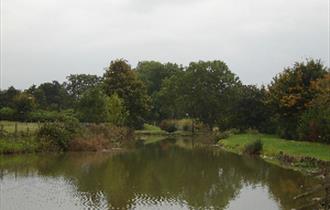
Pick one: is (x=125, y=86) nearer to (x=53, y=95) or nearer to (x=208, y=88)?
(x=208, y=88)

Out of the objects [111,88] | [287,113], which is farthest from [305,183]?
[111,88]

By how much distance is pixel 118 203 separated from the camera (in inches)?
967

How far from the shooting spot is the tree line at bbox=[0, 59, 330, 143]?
52.6 meters

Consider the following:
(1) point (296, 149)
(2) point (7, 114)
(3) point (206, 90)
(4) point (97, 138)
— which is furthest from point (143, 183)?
(3) point (206, 90)

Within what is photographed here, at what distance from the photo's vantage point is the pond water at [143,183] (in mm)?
25000

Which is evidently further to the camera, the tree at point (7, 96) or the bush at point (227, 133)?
the tree at point (7, 96)

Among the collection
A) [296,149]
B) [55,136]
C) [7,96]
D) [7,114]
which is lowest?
[296,149]

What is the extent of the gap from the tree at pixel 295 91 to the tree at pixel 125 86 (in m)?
28.6

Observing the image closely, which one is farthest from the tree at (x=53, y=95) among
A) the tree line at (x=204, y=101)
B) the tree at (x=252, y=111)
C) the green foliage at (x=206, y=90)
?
the tree at (x=252, y=111)

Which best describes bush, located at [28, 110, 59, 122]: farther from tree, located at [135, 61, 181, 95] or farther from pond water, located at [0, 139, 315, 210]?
tree, located at [135, 61, 181, 95]

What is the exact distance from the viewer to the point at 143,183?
103 feet

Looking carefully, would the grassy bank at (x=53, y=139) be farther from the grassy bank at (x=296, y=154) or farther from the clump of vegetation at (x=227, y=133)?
the clump of vegetation at (x=227, y=133)

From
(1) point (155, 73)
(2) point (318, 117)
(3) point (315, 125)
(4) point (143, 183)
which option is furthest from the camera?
(1) point (155, 73)

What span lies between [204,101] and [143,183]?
63.6 m
